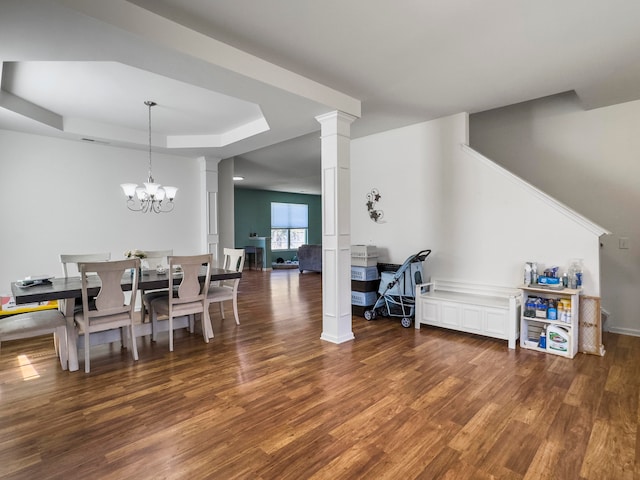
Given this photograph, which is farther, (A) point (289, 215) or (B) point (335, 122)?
(A) point (289, 215)

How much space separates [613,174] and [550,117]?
108 cm

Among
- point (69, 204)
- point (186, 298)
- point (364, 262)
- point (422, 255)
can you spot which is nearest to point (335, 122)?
point (364, 262)

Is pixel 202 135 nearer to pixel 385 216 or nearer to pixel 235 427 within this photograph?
pixel 385 216

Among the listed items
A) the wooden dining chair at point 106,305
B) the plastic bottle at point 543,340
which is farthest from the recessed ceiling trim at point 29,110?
the plastic bottle at point 543,340

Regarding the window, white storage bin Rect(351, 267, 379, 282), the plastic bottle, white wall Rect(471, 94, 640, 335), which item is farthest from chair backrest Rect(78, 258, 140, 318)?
the window

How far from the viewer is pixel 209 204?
6270 millimetres

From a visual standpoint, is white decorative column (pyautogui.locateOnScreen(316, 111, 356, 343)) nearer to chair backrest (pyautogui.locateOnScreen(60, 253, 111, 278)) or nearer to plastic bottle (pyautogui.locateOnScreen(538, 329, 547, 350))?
plastic bottle (pyautogui.locateOnScreen(538, 329, 547, 350))

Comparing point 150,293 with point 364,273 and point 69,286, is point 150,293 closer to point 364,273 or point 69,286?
point 69,286

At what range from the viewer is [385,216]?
215 inches

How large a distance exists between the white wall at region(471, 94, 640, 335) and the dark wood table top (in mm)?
4465

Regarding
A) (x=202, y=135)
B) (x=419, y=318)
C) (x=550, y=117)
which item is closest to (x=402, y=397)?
(x=419, y=318)

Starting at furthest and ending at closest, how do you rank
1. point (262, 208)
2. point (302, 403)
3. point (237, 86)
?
point (262, 208) → point (237, 86) → point (302, 403)

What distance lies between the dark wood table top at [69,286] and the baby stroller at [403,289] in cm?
206

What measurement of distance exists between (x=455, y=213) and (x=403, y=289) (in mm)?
1273
